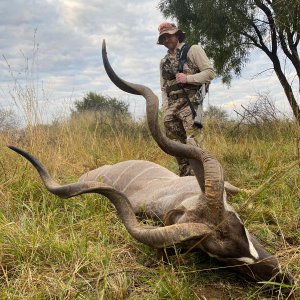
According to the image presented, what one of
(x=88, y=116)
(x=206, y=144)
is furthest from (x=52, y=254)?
(x=88, y=116)

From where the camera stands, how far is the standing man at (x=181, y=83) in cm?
516

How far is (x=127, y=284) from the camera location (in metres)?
2.34

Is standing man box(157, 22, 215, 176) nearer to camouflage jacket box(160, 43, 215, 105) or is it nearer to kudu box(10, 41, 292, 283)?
camouflage jacket box(160, 43, 215, 105)

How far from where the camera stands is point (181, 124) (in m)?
5.43

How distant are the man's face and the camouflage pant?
2.12 ft

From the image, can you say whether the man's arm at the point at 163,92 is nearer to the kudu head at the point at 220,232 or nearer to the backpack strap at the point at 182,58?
the backpack strap at the point at 182,58

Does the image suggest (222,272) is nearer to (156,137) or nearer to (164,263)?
(164,263)

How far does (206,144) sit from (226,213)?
4.55 meters

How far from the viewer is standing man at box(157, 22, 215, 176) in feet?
16.9

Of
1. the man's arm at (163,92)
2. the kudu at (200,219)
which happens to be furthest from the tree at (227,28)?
the kudu at (200,219)

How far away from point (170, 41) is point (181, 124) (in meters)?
1.00

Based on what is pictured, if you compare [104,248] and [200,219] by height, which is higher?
[200,219]

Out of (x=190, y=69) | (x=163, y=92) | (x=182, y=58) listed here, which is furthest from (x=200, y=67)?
(x=163, y=92)

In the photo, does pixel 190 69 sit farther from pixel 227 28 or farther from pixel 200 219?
pixel 227 28
